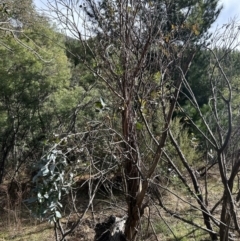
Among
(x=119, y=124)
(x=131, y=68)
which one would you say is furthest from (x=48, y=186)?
(x=119, y=124)

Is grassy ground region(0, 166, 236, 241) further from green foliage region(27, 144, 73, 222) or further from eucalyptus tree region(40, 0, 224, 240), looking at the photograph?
green foliage region(27, 144, 73, 222)

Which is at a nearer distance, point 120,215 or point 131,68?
point 131,68

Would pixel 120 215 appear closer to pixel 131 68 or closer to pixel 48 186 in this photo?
pixel 131 68

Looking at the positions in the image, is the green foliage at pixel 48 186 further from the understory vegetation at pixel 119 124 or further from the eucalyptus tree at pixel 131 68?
the eucalyptus tree at pixel 131 68

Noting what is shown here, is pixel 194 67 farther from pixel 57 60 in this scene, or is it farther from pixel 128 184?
pixel 128 184

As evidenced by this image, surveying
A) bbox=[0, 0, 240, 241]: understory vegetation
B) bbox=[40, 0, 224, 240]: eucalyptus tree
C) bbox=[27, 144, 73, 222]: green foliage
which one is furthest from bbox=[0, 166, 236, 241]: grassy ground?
bbox=[27, 144, 73, 222]: green foliage

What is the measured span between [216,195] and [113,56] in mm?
4288

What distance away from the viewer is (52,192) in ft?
6.25

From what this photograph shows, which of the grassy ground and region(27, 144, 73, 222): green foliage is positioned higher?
region(27, 144, 73, 222): green foliage

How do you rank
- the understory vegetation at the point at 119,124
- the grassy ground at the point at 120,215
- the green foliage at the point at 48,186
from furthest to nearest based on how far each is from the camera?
the grassy ground at the point at 120,215
the understory vegetation at the point at 119,124
the green foliage at the point at 48,186

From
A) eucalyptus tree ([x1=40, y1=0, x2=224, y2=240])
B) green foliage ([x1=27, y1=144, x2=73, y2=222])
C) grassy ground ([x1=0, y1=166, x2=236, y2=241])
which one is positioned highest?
eucalyptus tree ([x1=40, y1=0, x2=224, y2=240])

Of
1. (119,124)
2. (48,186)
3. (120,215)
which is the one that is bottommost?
(120,215)

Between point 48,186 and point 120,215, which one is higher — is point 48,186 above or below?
above

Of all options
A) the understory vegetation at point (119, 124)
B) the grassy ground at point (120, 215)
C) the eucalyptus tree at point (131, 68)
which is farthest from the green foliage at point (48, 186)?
the grassy ground at point (120, 215)
